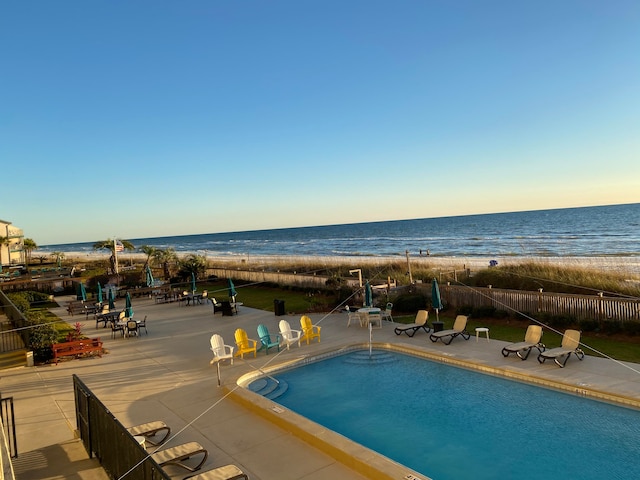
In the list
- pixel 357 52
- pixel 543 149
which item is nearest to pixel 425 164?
pixel 543 149

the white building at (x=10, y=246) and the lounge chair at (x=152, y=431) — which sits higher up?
the white building at (x=10, y=246)

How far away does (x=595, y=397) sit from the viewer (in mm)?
7684

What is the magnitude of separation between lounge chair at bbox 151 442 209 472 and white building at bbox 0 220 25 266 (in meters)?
51.4

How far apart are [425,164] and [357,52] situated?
17562 millimetres

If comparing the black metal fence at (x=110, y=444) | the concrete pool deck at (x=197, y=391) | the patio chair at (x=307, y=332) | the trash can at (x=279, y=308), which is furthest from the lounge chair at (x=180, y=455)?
the trash can at (x=279, y=308)

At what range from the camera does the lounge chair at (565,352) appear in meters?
9.30

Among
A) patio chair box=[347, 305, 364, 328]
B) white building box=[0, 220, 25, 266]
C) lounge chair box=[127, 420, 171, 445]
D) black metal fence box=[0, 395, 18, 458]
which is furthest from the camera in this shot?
white building box=[0, 220, 25, 266]

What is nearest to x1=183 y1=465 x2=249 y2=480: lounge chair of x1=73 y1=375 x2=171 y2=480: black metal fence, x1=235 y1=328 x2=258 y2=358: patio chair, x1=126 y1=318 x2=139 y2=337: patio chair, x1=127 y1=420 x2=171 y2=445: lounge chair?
x1=73 y1=375 x2=171 y2=480: black metal fence

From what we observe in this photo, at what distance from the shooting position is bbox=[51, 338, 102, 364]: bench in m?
11.6

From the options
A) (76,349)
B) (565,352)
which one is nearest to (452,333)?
(565,352)

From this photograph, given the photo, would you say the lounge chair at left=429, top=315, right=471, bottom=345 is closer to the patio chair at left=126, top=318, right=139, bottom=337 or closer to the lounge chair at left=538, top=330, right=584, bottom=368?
the lounge chair at left=538, top=330, right=584, bottom=368

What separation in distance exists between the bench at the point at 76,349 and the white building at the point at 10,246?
4351cm

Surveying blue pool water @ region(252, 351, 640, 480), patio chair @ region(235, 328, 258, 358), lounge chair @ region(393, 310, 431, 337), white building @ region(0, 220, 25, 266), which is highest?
white building @ region(0, 220, 25, 266)

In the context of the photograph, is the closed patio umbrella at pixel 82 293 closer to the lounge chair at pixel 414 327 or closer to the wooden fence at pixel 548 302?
the lounge chair at pixel 414 327
